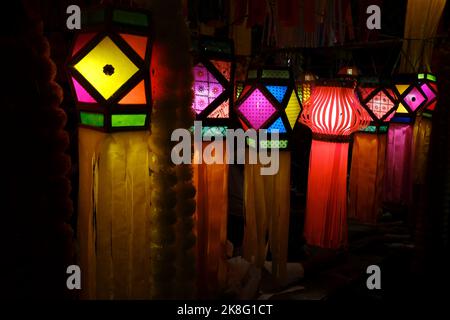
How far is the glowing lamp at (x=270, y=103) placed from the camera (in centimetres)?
336

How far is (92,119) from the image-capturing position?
2.24 metres

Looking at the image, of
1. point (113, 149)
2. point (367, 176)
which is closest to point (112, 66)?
point (113, 149)

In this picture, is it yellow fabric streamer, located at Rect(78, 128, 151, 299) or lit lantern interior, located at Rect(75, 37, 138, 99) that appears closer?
lit lantern interior, located at Rect(75, 37, 138, 99)

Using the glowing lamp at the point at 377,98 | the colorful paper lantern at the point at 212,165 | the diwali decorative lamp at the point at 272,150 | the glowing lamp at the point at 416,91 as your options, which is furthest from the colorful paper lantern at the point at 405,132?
the colorful paper lantern at the point at 212,165

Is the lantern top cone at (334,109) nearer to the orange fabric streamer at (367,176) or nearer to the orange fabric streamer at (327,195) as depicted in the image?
the orange fabric streamer at (327,195)

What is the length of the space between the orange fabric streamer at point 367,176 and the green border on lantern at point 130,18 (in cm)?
382

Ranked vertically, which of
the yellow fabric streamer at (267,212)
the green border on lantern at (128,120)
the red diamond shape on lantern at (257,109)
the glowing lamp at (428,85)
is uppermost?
the glowing lamp at (428,85)

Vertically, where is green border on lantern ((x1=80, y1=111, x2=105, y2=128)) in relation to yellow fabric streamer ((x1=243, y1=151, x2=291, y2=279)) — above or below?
above

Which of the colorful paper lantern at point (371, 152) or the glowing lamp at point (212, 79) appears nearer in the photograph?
the glowing lamp at point (212, 79)

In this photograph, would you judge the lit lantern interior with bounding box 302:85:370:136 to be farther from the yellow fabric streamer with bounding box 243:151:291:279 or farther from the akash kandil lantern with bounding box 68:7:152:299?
the akash kandil lantern with bounding box 68:7:152:299

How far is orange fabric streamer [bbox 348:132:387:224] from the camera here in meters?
5.24

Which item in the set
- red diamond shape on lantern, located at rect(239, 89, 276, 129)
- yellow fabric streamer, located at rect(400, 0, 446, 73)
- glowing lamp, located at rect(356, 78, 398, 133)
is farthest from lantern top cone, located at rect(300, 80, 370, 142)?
yellow fabric streamer, located at rect(400, 0, 446, 73)

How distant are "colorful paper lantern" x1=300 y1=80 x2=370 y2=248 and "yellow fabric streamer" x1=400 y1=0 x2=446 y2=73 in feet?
5.45

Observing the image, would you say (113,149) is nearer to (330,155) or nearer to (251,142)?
(251,142)
